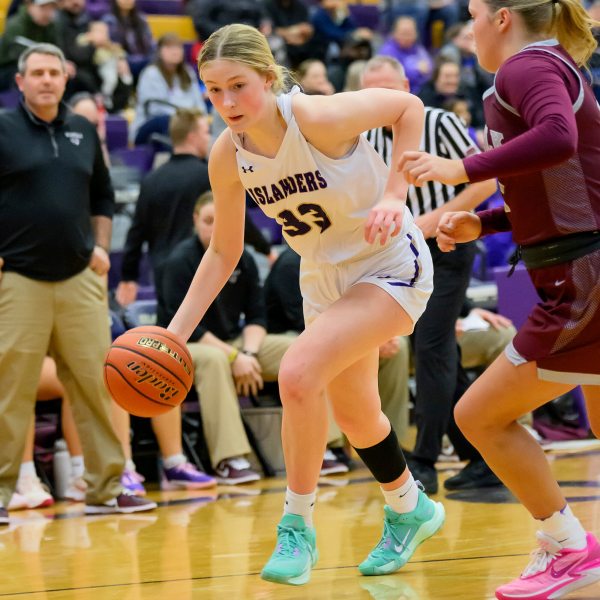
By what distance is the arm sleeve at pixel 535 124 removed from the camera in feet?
10.2

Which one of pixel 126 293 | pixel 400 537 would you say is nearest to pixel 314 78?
pixel 126 293

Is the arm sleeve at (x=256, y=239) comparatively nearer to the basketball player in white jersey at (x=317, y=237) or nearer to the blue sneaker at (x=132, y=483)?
the blue sneaker at (x=132, y=483)

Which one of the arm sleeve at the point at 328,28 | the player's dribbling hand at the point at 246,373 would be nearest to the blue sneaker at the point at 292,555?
the player's dribbling hand at the point at 246,373

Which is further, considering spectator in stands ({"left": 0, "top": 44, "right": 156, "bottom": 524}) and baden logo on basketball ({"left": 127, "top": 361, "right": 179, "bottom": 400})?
spectator in stands ({"left": 0, "top": 44, "right": 156, "bottom": 524})

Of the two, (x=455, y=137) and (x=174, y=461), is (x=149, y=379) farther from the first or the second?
(x=174, y=461)

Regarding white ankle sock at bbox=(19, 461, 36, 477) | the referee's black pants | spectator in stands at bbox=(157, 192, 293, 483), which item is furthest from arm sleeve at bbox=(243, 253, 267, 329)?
white ankle sock at bbox=(19, 461, 36, 477)

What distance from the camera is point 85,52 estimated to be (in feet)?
34.5

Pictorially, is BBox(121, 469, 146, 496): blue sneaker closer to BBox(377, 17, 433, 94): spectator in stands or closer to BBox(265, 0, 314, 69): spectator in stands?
BBox(265, 0, 314, 69): spectator in stands

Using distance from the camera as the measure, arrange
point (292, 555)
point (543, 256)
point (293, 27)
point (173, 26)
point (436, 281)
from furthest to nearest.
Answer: point (173, 26) < point (293, 27) < point (436, 281) < point (292, 555) < point (543, 256)

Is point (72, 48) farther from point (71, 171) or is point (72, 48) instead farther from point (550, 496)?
point (550, 496)

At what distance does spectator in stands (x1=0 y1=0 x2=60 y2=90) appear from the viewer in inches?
398

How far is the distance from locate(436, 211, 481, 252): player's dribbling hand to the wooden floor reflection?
1.19 metres

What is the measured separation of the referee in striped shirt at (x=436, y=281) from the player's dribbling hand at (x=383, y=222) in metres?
2.08

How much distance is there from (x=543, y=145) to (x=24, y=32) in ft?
26.4
